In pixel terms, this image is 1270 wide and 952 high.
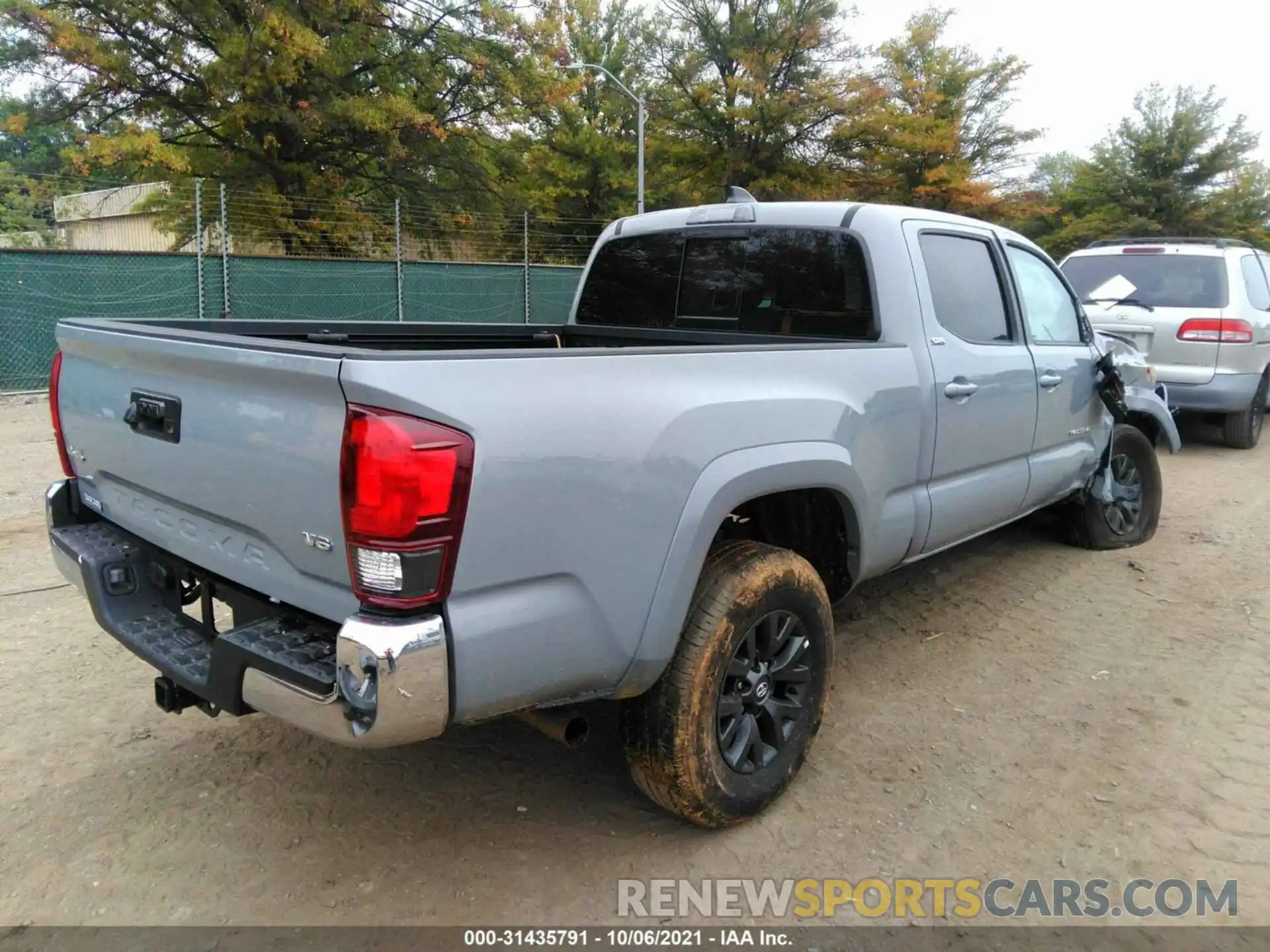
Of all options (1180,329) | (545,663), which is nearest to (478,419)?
(545,663)

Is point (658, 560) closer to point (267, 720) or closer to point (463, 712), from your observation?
point (463, 712)

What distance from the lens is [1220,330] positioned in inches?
323

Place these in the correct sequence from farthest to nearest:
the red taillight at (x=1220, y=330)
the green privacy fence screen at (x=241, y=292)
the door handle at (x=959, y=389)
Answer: the green privacy fence screen at (x=241, y=292) → the red taillight at (x=1220, y=330) → the door handle at (x=959, y=389)

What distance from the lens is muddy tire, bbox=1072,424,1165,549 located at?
18.0 feet

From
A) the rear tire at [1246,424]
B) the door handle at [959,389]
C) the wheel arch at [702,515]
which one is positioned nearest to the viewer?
the wheel arch at [702,515]

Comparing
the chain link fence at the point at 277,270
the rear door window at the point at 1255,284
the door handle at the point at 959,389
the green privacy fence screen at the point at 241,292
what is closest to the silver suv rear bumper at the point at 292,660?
the door handle at the point at 959,389

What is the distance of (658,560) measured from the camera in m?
2.36

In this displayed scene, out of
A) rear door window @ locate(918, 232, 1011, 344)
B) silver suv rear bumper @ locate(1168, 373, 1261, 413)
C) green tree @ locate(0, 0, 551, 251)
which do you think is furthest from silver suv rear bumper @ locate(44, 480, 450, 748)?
green tree @ locate(0, 0, 551, 251)

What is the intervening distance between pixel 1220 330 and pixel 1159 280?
753mm

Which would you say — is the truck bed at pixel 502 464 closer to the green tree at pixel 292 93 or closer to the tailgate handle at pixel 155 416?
the tailgate handle at pixel 155 416

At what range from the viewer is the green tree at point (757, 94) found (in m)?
26.7
